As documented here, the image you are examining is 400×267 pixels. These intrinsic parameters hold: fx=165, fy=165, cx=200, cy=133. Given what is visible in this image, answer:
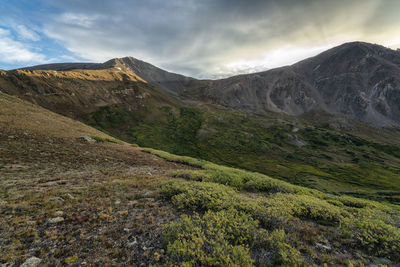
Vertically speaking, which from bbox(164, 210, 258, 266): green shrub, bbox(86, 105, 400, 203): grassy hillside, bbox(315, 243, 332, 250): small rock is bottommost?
bbox(86, 105, 400, 203): grassy hillside

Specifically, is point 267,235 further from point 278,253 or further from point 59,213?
point 59,213

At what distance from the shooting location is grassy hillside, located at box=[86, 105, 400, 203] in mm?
67625

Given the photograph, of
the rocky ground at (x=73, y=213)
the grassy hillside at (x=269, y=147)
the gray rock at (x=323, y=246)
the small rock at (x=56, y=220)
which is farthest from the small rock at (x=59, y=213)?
the grassy hillside at (x=269, y=147)

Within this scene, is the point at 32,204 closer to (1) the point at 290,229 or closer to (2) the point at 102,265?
(2) the point at 102,265

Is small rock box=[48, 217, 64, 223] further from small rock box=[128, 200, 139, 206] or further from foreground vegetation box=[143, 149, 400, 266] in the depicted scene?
foreground vegetation box=[143, 149, 400, 266]

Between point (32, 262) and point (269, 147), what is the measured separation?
351ft

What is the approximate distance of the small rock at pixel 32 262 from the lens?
187 inches

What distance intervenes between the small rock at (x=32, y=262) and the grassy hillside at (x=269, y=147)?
67212mm

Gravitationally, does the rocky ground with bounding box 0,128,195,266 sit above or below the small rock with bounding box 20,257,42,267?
below

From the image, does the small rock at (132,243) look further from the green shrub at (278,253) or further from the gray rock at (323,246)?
the gray rock at (323,246)

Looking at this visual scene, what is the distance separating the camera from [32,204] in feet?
27.2

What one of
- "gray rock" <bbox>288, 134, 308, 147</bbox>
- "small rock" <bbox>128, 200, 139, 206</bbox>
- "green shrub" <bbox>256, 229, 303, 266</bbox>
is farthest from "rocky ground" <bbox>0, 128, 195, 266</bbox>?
"gray rock" <bbox>288, 134, 308, 147</bbox>

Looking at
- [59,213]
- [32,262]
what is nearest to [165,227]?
[32,262]

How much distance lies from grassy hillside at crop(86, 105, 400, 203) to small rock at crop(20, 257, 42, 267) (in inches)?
2646
